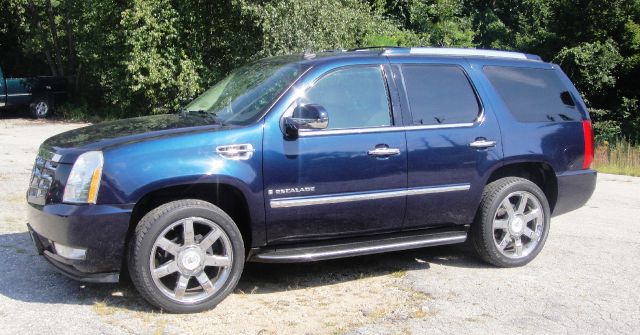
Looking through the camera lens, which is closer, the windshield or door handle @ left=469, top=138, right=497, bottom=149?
the windshield

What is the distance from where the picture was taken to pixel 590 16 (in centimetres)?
2495

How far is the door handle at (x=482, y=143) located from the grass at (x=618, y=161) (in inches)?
359

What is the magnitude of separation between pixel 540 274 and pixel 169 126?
11.2ft

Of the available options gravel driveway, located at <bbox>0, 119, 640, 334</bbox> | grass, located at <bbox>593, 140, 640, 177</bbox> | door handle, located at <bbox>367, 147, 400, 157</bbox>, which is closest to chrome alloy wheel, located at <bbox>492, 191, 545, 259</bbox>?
gravel driveway, located at <bbox>0, 119, 640, 334</bbox>

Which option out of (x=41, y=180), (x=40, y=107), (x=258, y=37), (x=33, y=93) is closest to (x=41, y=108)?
(x=40, y=107)

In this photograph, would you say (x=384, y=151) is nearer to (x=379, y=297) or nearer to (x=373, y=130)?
(x=373, y=130)

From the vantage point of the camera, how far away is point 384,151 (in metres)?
5.12

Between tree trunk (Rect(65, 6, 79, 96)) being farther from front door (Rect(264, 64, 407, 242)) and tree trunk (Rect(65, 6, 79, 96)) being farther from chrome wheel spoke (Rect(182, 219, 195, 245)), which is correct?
chrome wheel spoke (Rect(182, 219, 195, 245))

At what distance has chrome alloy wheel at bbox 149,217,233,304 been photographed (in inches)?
180

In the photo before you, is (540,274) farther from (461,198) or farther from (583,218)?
(583,218)

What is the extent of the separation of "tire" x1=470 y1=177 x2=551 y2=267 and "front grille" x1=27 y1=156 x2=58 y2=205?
3.49m

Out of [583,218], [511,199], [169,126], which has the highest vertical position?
[169,126]

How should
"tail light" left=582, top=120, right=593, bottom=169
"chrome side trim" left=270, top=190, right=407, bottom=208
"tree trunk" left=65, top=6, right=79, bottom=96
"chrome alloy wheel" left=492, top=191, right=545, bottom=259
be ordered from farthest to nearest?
"tree trunk" left=65, top=6, right=79, bottom=96 → "tail light" left=582, top=120, right=593, bottom=169 → "chrome alloy wheel" left=492, top=191, right=545, bottom=259 → "chrome side trim" left=270, top=190, right=407, bottom=208

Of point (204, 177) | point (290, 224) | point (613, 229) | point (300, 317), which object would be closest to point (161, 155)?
point (204, 177)
